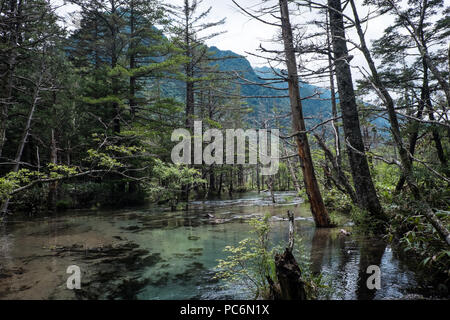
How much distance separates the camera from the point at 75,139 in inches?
630

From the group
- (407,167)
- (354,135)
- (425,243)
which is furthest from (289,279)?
(354,135)

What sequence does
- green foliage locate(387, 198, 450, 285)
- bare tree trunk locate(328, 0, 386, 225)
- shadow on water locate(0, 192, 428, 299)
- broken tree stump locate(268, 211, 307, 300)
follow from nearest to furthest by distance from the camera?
broken tree stump locate(268, 211, 307, 300)
green foliage locate(387, 198, 450, 285)
shadow on water locate(0, 192, 428, 299)
bare tree trunk locate(328, 0, 386, 225)

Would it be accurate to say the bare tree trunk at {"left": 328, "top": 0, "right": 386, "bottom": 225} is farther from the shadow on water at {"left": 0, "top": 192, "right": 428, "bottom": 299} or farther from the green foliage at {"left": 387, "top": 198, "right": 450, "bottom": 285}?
the shadow on water at {"left": 0, "top": 192, "right": 428, "bottom": 299}

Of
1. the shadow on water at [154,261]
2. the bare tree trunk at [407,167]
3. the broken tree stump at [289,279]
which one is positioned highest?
the bare tree trunk at [407,167]

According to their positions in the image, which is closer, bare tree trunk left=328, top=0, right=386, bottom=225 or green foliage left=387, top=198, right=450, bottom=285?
green foliage left=387, top=198, right=450, bottom=285

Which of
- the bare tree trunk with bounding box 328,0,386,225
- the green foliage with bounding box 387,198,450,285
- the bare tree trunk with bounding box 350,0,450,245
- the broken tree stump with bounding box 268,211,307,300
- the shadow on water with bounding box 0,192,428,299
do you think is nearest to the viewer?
the broken tree stump with bounding box 268,211,307,300

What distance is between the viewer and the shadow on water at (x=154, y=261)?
12.1 feet

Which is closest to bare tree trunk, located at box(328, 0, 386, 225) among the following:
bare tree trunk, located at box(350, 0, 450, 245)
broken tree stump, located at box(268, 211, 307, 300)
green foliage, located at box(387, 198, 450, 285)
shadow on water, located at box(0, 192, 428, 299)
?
green foliage, located at box(387, 198, 450, 285)

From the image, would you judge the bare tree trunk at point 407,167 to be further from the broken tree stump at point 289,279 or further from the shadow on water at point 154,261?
the broken tree stump at point 289,279

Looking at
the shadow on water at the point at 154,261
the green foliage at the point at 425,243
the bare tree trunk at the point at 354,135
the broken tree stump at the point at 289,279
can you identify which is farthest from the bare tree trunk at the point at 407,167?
the bare tree trunk at the point at 354,135

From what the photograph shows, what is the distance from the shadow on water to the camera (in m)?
3.67
